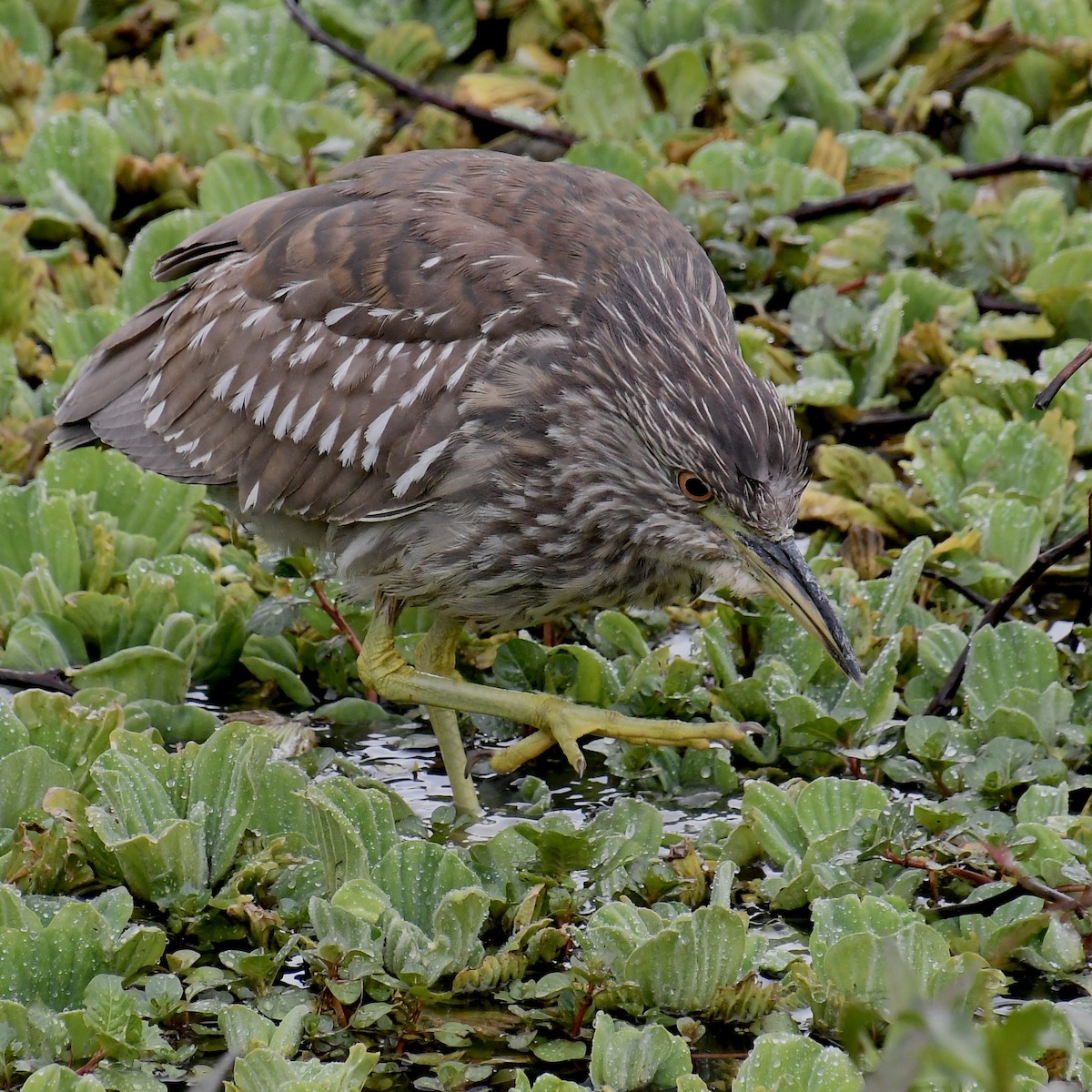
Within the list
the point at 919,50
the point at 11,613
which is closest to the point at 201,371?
the point at 11,613

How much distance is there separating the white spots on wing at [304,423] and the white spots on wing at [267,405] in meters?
0.15

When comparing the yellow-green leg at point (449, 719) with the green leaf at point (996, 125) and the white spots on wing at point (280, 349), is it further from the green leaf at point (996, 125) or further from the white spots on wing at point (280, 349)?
the green leaf at point (996, 125)

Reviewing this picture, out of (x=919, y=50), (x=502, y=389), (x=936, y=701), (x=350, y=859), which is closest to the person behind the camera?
(x=350, y=859)

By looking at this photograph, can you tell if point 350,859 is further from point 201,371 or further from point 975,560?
point 975,560

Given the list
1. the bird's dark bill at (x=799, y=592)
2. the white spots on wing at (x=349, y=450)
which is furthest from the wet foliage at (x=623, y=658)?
the white spots on wing at (x=349, y=450)

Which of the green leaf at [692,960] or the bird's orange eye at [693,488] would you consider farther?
the bird's orange eye at [693,488]

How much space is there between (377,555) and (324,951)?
1.49m

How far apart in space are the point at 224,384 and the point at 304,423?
0.40 meters

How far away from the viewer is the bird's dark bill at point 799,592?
4.45 m

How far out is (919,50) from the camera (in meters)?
8.77

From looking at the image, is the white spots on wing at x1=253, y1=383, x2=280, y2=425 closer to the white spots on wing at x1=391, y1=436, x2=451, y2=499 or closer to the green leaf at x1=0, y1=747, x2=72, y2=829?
the white spots on wing at x1=391, y1=436, x2=451, y2=499

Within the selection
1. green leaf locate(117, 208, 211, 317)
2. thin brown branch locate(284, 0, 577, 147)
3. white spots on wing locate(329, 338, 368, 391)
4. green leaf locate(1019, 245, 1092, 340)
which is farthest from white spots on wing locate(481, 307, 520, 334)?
thin brown branch locate(284, 0, 577, 147)

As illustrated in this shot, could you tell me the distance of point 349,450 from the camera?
16.3 ft

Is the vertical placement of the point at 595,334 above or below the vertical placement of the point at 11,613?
above
